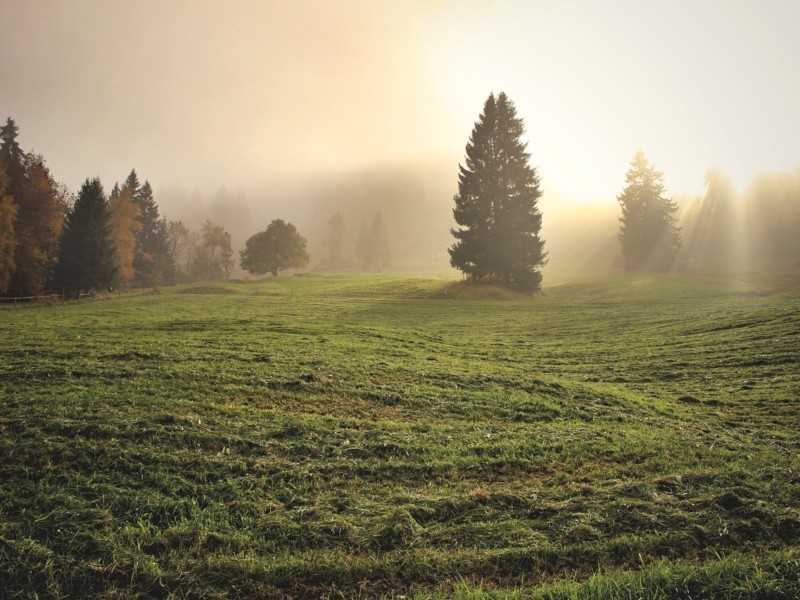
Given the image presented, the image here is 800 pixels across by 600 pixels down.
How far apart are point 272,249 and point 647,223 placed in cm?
6875

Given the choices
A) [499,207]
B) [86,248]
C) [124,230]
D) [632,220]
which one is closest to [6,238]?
[86,248]

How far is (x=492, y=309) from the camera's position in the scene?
37062 mm

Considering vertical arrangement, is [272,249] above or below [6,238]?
above

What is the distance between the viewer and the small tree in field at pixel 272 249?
89.2 metres

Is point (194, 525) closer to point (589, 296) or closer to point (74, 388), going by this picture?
point (74, 388)

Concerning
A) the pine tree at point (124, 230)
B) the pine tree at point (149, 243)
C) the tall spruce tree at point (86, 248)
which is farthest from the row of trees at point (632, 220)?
the pine tree at point (149, 243)

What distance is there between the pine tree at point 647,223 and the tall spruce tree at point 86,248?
78532mm

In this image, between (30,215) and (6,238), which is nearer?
(6,238)

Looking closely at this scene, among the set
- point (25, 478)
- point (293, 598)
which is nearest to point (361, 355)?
point (25, 478)

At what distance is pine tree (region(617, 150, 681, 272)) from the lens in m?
70.9

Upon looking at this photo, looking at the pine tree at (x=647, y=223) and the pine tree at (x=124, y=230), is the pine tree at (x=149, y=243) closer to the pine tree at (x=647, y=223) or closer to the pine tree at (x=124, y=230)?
the pine tree at (x=124, y=230)

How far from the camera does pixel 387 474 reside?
7414mm

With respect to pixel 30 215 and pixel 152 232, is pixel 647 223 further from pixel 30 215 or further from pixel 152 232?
pixel 152 232

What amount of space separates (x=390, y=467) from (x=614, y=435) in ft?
16.7
